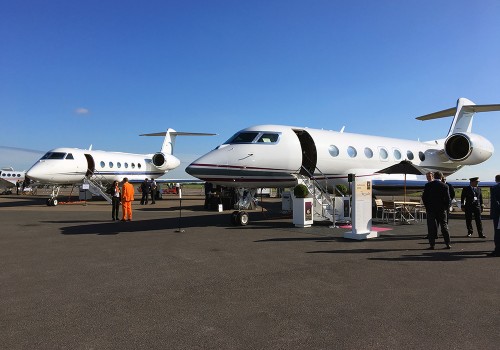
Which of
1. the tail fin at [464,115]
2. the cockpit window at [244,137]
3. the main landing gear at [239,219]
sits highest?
the tail fin at [464,115]

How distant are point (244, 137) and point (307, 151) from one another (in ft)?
8.98

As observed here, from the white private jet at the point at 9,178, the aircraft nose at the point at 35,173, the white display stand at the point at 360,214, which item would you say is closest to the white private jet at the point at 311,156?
the white display stand at the point at 360,214

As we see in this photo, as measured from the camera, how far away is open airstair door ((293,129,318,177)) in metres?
13.7

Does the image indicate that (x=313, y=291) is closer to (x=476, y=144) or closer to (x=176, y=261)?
(x=176, y=261)

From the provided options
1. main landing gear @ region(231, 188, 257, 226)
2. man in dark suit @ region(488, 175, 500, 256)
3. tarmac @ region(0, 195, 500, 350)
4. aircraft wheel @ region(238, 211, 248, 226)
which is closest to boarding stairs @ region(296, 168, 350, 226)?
main landing gear @ region(231, 188, 257, 226)

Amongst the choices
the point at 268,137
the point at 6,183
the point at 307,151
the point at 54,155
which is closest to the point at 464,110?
the point at 307,151

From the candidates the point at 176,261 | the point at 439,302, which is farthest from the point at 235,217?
the point at 439,302

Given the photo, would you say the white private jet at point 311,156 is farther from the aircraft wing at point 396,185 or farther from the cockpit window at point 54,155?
the cockpit window at point 54,155

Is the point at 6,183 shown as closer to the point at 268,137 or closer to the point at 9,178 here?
the point at 9,178

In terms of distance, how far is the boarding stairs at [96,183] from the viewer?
83.0 ft

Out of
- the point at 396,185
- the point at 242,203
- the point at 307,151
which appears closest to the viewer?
the point at 242,203

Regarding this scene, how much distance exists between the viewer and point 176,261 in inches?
281

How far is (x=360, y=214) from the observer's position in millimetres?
9984

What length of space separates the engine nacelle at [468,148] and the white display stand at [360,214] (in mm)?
9330
